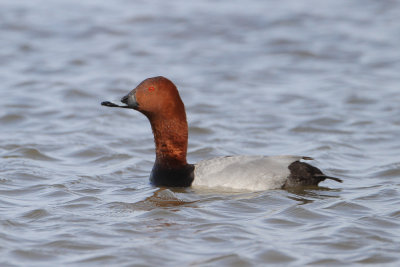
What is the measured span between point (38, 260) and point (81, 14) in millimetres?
11808

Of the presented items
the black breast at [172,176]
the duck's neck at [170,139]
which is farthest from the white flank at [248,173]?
the duck's neck at [170,139]

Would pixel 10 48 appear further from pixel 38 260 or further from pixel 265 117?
pixel 38 260

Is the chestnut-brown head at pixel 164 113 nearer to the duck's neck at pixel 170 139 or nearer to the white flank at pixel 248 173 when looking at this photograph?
the duck's neck at pixel 170 139

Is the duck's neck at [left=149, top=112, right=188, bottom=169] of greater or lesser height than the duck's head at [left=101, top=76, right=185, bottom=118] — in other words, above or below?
below

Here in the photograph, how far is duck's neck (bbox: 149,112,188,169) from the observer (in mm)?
7633

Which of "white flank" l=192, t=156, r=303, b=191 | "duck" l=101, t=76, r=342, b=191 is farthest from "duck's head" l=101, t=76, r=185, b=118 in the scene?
"white flank" l=192, t=156, r=303, b=191

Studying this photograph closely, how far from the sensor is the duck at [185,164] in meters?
7.24

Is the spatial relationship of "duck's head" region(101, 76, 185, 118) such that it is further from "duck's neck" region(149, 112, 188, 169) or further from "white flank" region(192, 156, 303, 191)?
"white flank" region(192, 156, 303, 191)

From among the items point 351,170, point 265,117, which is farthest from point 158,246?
point 265,117

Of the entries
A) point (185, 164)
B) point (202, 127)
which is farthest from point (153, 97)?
point (202, 127)

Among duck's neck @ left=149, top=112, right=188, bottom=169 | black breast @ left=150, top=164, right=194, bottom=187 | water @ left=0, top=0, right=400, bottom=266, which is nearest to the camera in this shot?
water @ left=0, top=0, right=400, bottom=266

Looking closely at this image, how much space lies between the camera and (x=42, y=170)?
27.0ft

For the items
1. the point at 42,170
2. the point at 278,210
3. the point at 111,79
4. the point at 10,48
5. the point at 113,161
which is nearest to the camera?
the point at 278,210

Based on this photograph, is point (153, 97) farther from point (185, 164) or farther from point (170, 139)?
point (185, 164)
